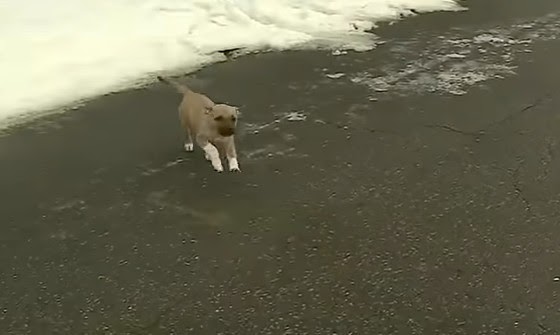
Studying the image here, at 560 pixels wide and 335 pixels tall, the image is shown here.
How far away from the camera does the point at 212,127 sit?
367cm

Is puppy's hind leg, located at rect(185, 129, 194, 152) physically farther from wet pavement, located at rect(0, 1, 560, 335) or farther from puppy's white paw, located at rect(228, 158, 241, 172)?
puppy's white paw, located at rect(228, 158, 241, 172)

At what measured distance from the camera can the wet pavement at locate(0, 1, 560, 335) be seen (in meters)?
2.85

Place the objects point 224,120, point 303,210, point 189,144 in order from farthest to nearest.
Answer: point 189,144, point 224,120, point 303,210

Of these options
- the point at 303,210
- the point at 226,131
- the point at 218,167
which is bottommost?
the point at 303,210

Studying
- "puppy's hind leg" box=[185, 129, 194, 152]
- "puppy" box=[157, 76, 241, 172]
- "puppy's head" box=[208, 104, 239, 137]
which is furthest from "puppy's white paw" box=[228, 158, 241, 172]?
"puppy's hind leg" box=[185, 129, 194, 152]

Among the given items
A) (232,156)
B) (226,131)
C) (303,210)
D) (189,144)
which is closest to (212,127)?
(226,131)

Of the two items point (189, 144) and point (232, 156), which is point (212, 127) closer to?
point (232, 156)

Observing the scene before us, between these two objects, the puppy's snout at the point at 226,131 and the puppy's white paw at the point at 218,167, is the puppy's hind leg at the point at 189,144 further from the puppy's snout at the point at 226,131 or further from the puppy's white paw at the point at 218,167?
the puppy's snout at the point at 226,131

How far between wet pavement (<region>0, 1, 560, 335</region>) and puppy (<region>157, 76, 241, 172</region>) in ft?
0.32

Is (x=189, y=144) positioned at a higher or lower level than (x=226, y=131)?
lower

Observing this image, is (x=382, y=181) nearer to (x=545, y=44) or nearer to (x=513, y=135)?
(x=513, y=135)

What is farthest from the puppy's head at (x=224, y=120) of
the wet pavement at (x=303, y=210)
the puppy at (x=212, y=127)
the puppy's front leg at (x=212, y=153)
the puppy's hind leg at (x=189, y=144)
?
the puppy's hind leg at (x=189, y=144)

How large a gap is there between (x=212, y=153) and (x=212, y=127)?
0.17 meters

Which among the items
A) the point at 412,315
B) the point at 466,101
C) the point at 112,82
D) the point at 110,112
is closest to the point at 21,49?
the point at 112,82
